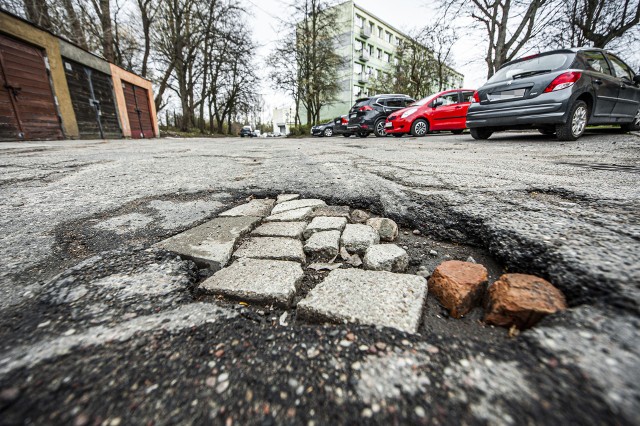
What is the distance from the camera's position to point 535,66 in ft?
15.0

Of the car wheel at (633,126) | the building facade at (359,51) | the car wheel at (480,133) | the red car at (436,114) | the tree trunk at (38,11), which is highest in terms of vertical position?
the building facade at (359,51)

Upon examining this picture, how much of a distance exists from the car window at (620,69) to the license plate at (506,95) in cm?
215

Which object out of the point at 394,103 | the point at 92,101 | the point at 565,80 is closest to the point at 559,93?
the point at 565,80

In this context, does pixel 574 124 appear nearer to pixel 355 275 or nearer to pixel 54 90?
pixel 355 275

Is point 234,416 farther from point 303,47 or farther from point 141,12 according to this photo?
point 303,47

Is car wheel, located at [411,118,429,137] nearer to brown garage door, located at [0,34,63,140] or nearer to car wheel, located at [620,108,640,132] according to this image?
car wheel, located at [620,108,640,132]

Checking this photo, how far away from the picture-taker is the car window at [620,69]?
16.9ft

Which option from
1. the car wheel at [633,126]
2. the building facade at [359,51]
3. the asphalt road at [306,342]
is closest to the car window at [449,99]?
the car wheel at [633,126]

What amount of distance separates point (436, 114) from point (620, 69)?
13.6 ft

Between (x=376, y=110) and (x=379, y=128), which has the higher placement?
(x=376, y=110)

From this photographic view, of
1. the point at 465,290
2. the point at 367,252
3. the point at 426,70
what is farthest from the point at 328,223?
the point at 426,70

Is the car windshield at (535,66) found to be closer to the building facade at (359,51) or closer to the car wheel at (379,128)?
the car wheel at (379,128)

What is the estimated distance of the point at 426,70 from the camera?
23234 mm

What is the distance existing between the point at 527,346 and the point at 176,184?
8.10 feet
